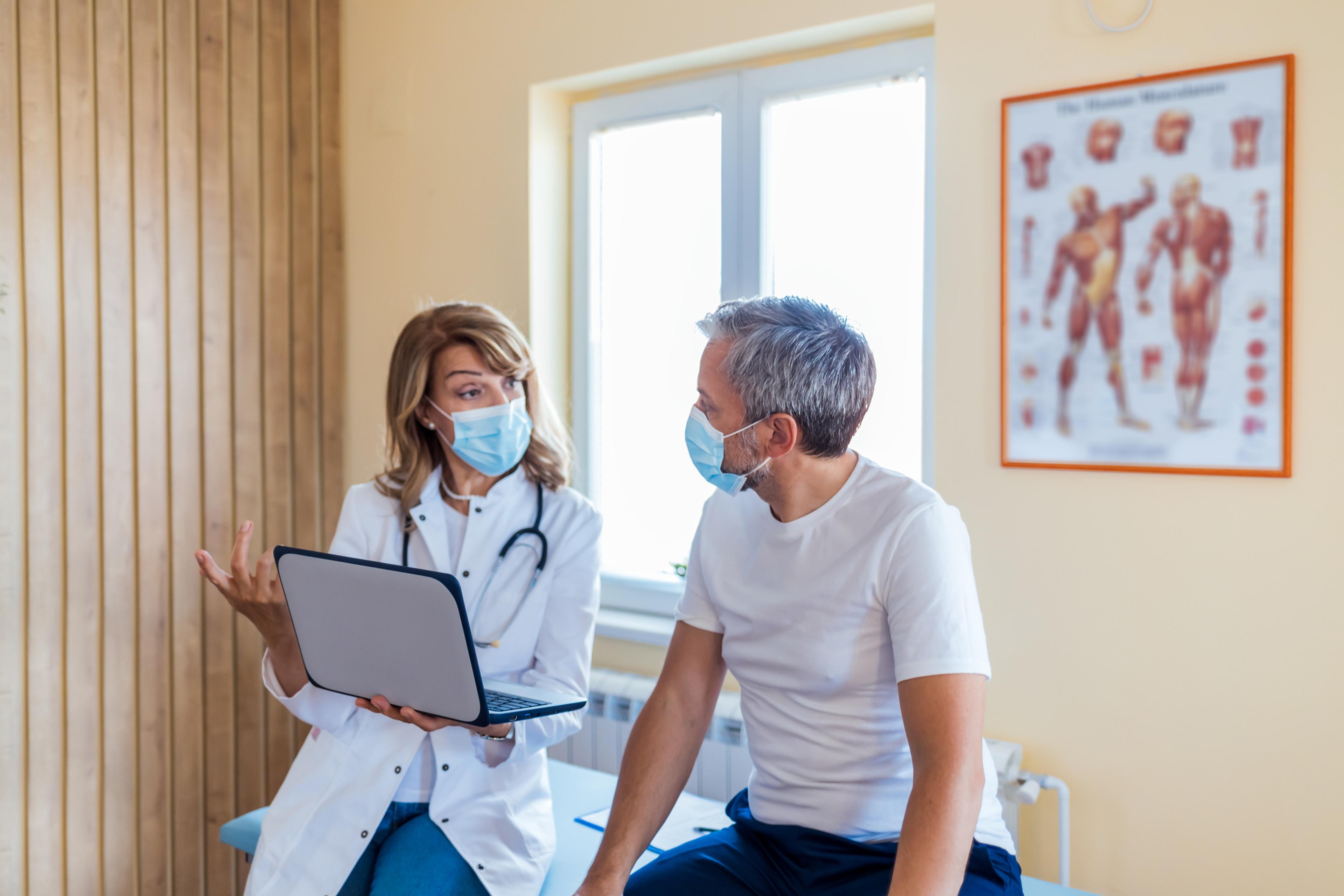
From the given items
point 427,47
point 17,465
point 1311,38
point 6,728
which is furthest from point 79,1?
point 1311,38

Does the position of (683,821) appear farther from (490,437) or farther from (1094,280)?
(1094,280)

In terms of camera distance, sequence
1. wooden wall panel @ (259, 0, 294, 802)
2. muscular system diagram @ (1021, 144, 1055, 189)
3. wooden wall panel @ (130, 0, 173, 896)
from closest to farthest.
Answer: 1. muscular system diagram @ (1021, 144, 1055, 189)
2. wooden wall panel @ (130, 0, 173, 896)
3. wooden wall panel @ (259, 0, 294, 802)

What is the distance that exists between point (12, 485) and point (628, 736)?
150 cm

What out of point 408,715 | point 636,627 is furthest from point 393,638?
point 636,627

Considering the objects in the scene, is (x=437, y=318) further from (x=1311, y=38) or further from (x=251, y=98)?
(x=1311, y=38)

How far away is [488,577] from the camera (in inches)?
69.5

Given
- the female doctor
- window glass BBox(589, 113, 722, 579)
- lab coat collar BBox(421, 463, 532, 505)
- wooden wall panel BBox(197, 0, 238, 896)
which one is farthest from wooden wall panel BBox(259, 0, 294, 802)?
lab coat collar BBox(421, 463, 532, 505)

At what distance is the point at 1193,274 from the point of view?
71.0 inches

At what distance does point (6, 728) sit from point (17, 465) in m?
0.59

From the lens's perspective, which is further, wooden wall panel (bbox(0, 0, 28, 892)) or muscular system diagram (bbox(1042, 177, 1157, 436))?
wooden wall panel (bbox(0, 0, 28, 892))

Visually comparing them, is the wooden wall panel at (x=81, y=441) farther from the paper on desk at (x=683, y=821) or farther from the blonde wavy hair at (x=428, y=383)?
the paper on desk at (x=683, y=821)

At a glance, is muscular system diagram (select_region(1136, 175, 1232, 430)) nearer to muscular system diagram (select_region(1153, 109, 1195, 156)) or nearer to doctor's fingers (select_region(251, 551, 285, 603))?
muscular system diagram (select_region(1153, 109, 1195, 156))

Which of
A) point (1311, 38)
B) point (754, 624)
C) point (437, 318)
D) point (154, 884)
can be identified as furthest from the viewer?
point (154, 884)

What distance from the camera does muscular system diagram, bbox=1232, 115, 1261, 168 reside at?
1.75m
